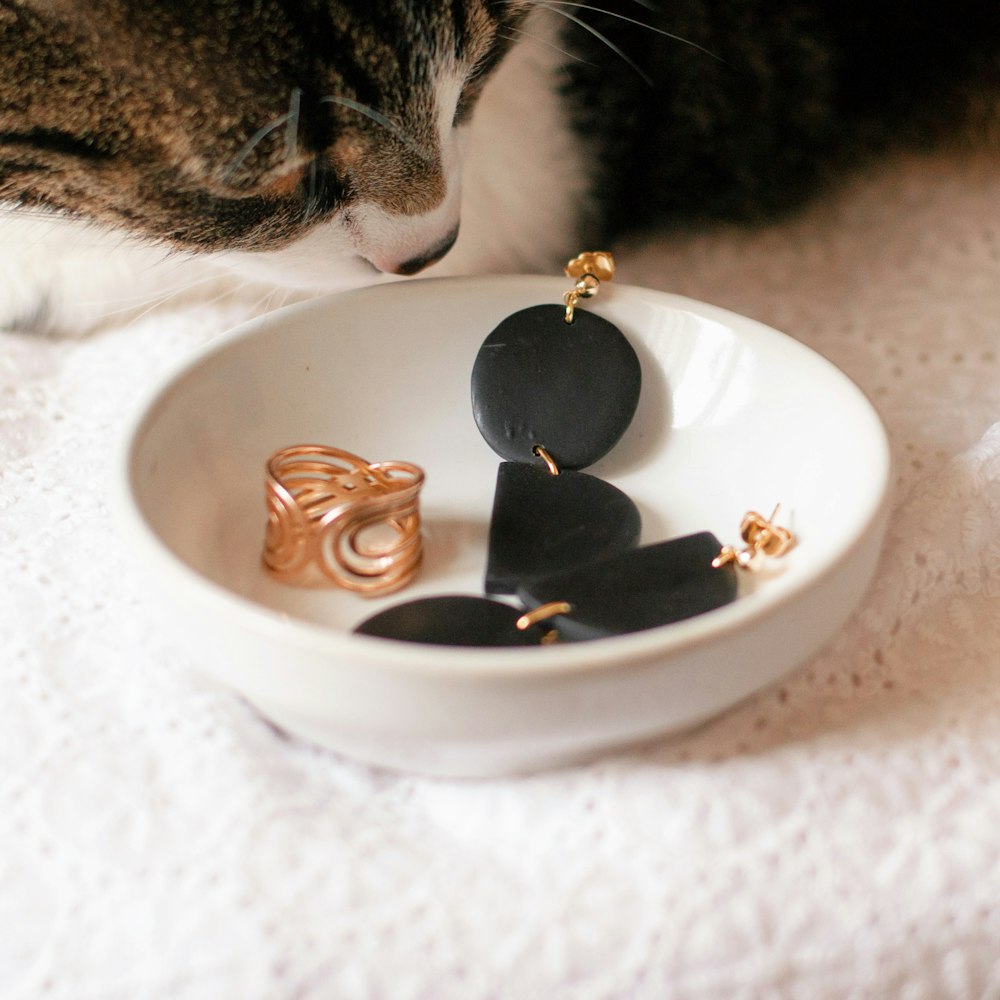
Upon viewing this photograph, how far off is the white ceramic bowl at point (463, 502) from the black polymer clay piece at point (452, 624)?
20 mm

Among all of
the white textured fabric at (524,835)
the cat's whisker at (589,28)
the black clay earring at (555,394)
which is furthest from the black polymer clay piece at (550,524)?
the cat's whisker at (589,28)

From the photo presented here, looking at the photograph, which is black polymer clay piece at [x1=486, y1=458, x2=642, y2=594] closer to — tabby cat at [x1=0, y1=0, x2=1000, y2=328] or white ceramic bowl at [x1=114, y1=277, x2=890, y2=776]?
white ceramic bowl at [x1=114, y1=277, x2=890, y2=776]

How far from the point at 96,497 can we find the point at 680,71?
513 mm

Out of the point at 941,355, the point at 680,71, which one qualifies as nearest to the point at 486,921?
the point at 941,355

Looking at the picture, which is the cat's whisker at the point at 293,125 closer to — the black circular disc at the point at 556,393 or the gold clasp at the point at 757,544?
the black circular disc at the point at 556,393

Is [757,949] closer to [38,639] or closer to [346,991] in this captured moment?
[346,991]

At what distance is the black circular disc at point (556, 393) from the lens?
0.61 metres

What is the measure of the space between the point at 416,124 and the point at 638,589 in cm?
26

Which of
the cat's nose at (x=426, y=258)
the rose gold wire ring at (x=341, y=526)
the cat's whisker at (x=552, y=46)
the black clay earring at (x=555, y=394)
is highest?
the cat's whisker at (x=552, y=46)

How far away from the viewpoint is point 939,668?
528 millimetres

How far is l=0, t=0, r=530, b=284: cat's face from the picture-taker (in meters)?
0.51

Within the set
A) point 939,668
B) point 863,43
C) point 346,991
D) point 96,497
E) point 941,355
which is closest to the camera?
point 346,991

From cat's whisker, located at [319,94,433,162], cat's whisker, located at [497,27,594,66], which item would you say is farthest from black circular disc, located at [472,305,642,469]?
cat's whisker, located at [497,27,594,66]

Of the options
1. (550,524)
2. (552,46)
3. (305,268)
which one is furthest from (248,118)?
(552,46)
